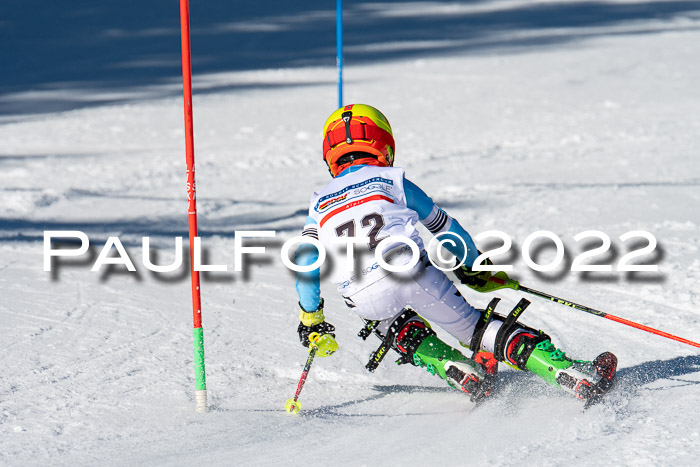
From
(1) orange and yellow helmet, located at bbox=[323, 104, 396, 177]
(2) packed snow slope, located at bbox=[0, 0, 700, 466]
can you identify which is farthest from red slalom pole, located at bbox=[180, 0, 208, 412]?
(1) orange and yellow helmet, located at bbox=[323, 104, 396, 177]

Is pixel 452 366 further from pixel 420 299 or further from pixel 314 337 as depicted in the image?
pixel 314 337

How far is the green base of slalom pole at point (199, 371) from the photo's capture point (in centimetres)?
364

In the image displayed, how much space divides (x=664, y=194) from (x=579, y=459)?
473 centimetres

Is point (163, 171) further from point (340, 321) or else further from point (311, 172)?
point (340, 321)

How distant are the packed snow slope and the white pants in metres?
0.37

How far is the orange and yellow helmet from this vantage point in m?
3.78

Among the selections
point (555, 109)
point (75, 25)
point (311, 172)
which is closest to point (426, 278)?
point (311, 172)

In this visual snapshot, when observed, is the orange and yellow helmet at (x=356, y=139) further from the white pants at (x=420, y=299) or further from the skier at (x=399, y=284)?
the white pants at (x=420, y=299)

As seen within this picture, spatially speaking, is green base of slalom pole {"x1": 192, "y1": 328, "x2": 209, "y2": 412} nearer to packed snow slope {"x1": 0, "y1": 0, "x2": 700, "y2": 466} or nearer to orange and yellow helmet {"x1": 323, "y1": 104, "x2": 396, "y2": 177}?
packed snow slope {"x1": 0, "y1": 0, "x2": 700, "y2": 466}

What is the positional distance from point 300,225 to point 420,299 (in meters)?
3.37

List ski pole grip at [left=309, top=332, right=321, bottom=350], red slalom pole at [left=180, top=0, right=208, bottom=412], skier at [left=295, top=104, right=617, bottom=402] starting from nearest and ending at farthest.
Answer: red slalom pole at [left=180, top=0, right=208, bottom=412], skier at [left=295, top=104, right=617, bottom=402], ski pole grip at [left=309, top=332, right=321, bottom=350]

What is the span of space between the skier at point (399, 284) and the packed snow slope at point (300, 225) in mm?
180

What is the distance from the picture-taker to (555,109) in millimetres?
11383

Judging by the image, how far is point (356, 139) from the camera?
12.4 feet
